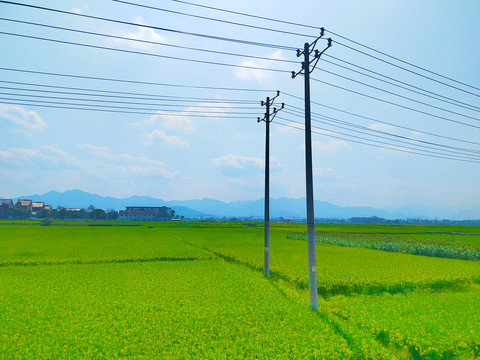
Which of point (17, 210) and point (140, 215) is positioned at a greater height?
point (17, 210)

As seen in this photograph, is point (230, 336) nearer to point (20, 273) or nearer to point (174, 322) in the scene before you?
point (174, 322)

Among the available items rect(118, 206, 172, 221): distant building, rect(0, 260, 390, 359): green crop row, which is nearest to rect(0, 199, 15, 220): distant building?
rect(118, 206, 172, 221): distant building

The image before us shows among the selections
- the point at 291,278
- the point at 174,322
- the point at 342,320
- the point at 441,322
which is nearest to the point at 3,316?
the point at 174,322

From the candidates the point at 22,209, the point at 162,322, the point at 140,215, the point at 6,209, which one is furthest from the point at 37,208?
the point at 162,322

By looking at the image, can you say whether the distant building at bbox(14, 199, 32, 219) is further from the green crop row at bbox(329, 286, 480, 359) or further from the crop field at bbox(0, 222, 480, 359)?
the green crop row at bbox(329, 286, 480, 359)

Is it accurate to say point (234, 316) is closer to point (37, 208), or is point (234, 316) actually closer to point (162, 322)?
point (162, 322)

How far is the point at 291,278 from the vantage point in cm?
1769

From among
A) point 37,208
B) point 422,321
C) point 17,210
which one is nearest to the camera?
point 422,321

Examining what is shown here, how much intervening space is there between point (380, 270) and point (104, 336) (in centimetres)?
1834

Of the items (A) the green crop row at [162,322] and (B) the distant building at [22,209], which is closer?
(A) the green crop row at [162,322]

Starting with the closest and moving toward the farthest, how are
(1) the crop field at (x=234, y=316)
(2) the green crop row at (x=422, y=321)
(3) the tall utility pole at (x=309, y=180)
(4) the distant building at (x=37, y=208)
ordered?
(1) the crop field at (x=234, y=316) < (2) the green crop row at (x=422, y=321) < (3) the tall utility pole at (x=309, y=180) < (4) the distant building at (x=37, y=208)

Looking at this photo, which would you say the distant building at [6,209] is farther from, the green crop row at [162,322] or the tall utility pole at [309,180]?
the tall utility pole at [309,180]

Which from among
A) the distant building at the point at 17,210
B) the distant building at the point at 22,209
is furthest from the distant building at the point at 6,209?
the distant building at the point at 22,209

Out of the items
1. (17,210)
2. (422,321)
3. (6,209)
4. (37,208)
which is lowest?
(422,321)
